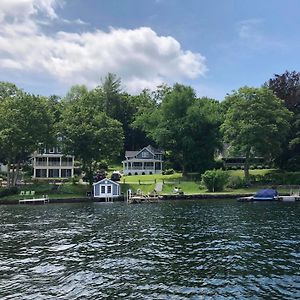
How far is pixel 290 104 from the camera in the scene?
309 feet

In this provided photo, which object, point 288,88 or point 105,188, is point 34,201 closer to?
point 105,188

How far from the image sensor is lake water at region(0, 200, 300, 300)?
1928 centimetres

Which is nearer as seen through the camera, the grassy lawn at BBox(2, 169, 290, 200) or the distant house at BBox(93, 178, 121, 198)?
the distant house at BBox(93, 178, 121, 198)

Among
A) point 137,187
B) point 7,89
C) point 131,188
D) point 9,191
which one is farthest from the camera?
point 7,89

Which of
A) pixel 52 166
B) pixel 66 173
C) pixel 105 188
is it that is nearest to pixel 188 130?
pixel 105 188

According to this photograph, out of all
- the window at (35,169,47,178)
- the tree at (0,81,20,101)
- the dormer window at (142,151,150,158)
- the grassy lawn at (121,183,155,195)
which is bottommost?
the grassy lawn at (121,183,155,195)

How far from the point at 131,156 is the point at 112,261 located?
86541 millimetres

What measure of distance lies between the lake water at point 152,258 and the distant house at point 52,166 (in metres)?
62.0

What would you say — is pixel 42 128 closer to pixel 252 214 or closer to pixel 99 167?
pixel 99 167

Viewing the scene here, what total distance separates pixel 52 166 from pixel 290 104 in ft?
192

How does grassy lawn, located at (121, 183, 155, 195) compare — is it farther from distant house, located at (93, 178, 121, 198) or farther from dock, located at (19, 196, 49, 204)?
dock, located at (19, 196, 49, 204)

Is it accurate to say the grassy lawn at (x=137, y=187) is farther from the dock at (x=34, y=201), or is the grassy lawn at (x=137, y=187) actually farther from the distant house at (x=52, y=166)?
the distant house at (x=52, y=166)

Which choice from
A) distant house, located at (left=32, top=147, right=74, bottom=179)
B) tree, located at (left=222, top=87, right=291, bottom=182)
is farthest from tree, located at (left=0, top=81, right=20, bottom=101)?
tree, located at (left=222, top=87, right=291, bottom=182)

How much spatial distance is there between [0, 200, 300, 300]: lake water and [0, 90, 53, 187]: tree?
3984 centimetres
